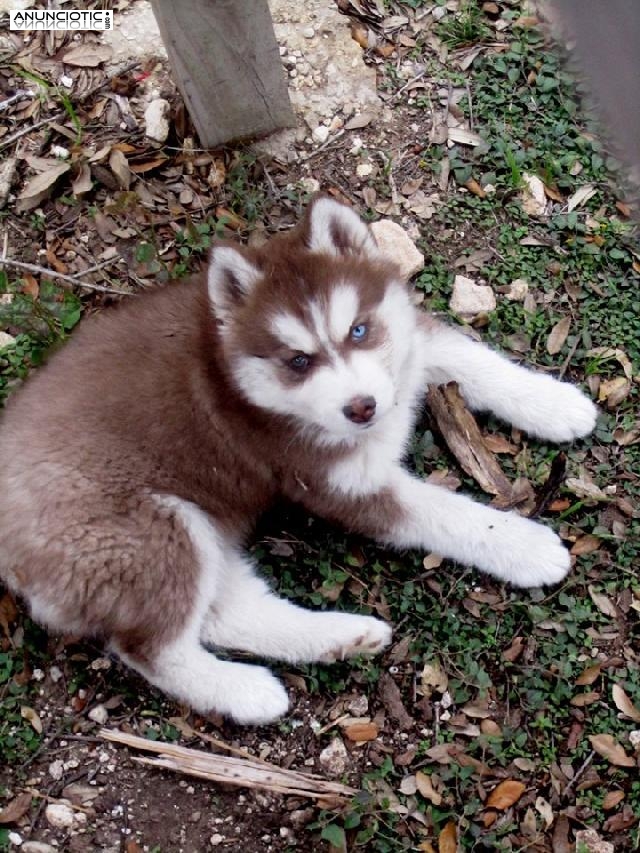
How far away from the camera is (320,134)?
211 inches

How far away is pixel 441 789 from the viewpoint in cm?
397

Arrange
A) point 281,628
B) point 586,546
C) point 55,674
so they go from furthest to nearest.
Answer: point 586,546
point 55,674
point 281,628

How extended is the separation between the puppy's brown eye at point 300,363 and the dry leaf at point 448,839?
2073 mm

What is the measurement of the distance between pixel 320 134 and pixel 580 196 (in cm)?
158

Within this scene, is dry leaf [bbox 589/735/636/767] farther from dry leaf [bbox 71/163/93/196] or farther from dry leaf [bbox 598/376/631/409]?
dry leaf [bbox 71/163/93/196]

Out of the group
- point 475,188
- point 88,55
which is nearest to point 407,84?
point 475,188

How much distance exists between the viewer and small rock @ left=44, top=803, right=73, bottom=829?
395cm

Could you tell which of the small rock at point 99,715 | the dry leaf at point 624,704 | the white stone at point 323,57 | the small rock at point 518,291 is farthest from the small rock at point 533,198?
the small rock at point 99,715

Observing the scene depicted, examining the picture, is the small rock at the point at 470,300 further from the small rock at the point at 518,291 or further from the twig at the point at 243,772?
the twig at the point at 243,772

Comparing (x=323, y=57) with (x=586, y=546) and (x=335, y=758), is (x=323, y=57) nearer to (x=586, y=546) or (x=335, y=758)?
(x=586, y=546)

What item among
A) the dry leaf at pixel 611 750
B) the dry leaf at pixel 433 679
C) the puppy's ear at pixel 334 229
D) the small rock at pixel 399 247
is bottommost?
the dry leaf at pixel 611 750

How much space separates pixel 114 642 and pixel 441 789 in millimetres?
1597

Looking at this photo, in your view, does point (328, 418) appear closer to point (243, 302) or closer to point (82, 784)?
point (243, 302)

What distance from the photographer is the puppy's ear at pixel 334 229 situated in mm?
3883
